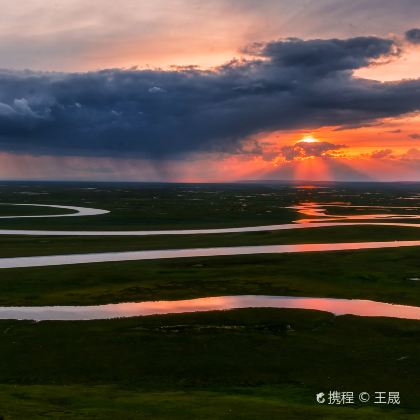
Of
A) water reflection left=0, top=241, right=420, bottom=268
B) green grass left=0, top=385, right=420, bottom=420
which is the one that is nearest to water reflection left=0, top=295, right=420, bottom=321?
green grass left=0, top=385, right=420, bottom=420

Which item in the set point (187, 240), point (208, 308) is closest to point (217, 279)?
point (208, 308)

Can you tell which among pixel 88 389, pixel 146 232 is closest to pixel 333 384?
pixel 88 389

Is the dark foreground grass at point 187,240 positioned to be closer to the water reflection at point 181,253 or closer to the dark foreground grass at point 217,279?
the water reflection at point 181,253

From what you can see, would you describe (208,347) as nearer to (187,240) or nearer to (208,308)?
(208,308)

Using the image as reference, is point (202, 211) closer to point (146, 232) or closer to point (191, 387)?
point (146, 232)

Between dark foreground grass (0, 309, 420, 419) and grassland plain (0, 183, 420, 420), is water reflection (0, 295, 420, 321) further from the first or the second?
dark foreground grass (0, 309, 420, 419)
